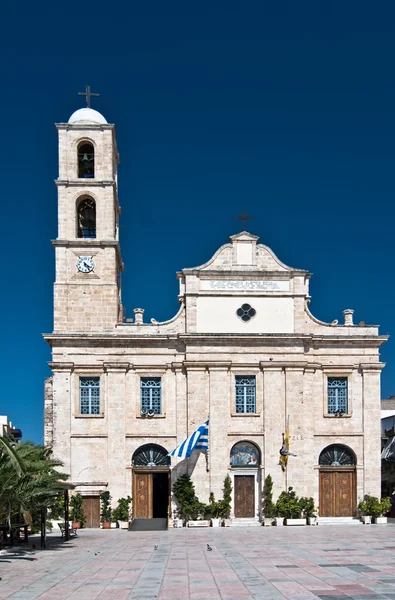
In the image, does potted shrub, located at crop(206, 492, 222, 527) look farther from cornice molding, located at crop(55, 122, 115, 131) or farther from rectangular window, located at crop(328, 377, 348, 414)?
cornice molding, located at crop(55, 122, 115, 131)

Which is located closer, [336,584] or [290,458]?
[336,584]

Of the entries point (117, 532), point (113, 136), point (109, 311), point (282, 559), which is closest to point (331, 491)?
point (117, 532)

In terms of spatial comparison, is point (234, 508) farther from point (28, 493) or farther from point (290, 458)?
point (28, 493)

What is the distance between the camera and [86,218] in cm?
4216

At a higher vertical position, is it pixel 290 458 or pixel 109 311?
pixel 109 311

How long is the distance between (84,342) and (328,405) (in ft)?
40.4

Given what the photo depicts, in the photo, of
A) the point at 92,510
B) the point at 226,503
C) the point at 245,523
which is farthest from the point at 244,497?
the point at 92,510

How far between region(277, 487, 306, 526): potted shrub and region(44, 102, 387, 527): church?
0.55m

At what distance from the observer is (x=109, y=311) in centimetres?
3978

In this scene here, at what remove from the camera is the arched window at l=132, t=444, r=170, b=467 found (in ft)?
128

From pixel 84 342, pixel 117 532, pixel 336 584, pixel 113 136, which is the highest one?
pixel 113 136

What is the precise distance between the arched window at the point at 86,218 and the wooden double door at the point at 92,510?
1305cm

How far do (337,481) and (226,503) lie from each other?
5823mm

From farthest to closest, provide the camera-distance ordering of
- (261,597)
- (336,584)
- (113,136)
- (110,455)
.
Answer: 1. (113,136)
2. (110,455)
3. (336,584)
4. (261,597)
